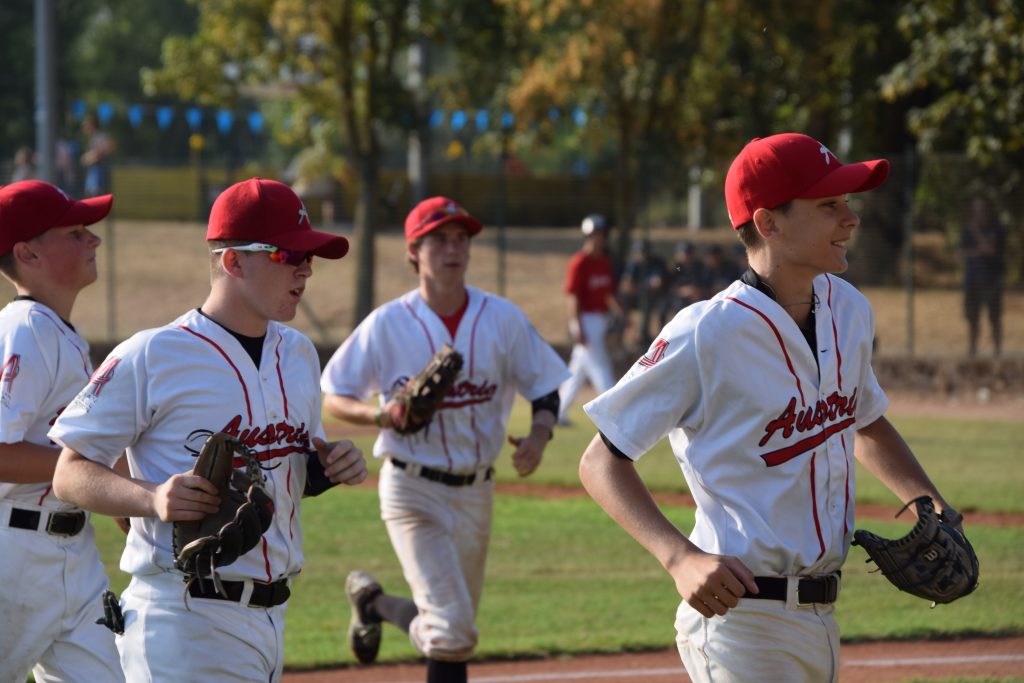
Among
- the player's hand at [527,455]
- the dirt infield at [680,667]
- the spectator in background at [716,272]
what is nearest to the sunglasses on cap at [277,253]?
the player's hand at [527,455]

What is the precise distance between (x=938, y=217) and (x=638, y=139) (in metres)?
6.54

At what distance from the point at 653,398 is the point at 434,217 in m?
3.52

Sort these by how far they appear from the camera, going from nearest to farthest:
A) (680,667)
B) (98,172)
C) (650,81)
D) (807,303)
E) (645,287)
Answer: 1. (807,303)
2. (680,667)
3. (645,287)
4. (650,81)
5. (98,172)

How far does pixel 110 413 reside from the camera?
14.1 feet

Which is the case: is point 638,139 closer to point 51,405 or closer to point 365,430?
point 365,430

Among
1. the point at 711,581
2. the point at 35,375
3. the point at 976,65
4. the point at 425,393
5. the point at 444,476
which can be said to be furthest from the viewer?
the point at 976,65

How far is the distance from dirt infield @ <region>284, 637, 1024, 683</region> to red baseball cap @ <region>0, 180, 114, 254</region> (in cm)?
348

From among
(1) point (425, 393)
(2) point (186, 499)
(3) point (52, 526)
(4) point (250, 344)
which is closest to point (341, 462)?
(4) point (250, 344)

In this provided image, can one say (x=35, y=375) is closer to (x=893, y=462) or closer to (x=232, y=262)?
(x=232, y=262)

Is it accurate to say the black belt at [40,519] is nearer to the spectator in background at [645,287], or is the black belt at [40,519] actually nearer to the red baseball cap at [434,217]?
the red baseball cap at [434,217]

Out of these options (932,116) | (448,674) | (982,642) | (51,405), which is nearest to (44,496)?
(51,405)

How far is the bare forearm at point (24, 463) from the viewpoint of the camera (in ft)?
15.9

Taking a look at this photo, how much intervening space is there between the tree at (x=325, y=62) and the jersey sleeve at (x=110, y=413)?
20.7 meters

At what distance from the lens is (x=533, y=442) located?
7219mm
